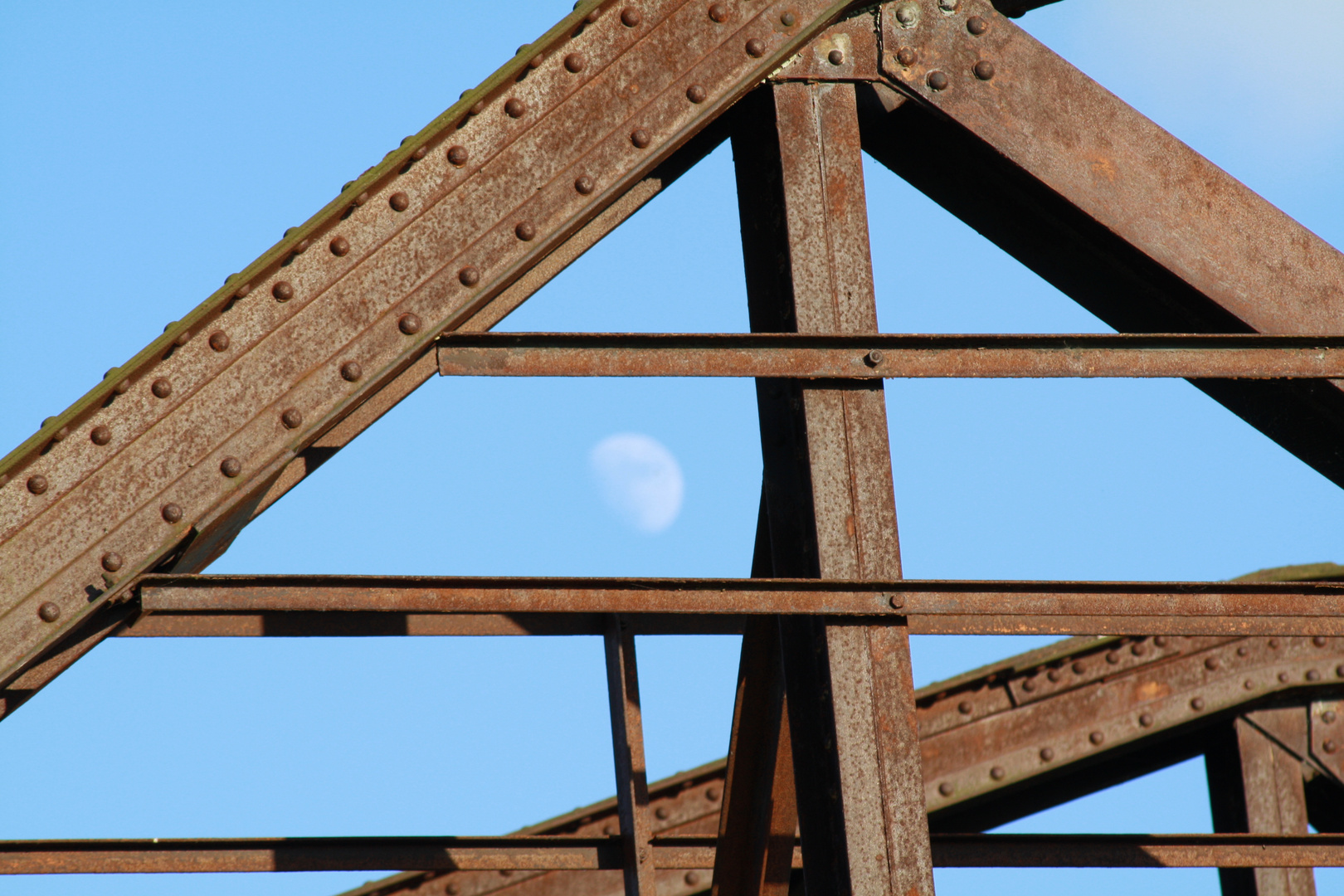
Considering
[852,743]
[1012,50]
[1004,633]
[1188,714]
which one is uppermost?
[1012,50]

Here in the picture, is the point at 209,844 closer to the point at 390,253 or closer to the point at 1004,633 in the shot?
the point at 390,253

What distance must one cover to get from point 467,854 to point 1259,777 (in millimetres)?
4912

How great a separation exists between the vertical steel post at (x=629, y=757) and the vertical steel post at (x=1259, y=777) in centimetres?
397

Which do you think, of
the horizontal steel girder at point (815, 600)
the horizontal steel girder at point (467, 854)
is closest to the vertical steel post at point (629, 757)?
the horizontal steel girder at point (467, 854)

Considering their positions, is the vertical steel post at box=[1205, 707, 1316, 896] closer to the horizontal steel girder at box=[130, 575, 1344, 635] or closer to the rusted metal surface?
the horizontal steel girder at box=[130, 575, 1344, 635]

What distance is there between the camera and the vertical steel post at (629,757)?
6.07 meters

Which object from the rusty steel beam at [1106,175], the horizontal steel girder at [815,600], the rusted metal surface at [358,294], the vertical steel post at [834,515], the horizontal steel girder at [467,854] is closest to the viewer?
the rusted metal surface at [358,294]

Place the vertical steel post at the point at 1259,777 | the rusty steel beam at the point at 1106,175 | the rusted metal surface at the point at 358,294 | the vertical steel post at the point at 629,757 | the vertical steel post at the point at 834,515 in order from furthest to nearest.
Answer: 1. the vertical steel post at the point at 1259,777
2. the vertical steel post at the point at 629,757
3. the rusty steel beam at the point at 1106,175
4. the vertical steel post at the point at 834,515
5. the rusted metal surface at the point at 358,294

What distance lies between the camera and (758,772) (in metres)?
4.99

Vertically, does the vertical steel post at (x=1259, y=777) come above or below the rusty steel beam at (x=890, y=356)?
below

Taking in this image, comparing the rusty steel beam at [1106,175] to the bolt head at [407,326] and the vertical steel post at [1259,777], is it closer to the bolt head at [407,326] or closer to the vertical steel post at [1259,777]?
the bolt head at [407,326]

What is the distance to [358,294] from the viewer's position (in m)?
3.74

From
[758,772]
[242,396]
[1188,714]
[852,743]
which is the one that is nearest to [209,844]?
[758,772]

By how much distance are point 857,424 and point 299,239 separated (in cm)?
157
